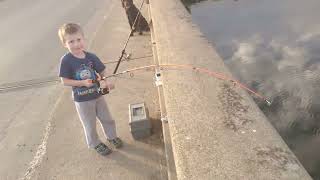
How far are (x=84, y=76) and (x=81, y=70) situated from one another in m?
0.07

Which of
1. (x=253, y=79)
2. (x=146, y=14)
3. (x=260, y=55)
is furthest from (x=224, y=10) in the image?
(x=253, y=79)

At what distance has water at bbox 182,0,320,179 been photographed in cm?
672

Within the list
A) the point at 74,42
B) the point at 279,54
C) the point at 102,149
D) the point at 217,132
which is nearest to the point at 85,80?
the point at 74,42

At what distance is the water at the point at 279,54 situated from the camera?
22.0 ft

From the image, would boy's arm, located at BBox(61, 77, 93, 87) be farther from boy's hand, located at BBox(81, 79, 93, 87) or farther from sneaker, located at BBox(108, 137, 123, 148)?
sneaker, located at BBox(108, 137, 123, 148)

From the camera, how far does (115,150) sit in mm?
5230

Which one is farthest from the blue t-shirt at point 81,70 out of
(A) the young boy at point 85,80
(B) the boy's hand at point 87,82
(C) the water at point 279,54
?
(C) the water at point 279,54

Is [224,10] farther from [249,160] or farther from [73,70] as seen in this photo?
[249,160]

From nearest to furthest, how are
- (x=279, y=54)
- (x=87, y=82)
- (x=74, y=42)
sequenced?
(x=74, y=42)
(x=87, y=82)
(x=279, y=54)

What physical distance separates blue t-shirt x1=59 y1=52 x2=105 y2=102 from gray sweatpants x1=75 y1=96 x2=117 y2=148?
0.10 meters

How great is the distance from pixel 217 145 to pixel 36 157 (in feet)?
9.15

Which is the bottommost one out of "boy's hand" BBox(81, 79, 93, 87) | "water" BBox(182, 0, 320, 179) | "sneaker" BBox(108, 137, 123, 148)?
"water" BBox(182, 0, 320, 179)

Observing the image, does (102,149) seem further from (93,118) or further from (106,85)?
(106,85)

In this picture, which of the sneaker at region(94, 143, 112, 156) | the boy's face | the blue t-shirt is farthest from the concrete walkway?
the boy's face
